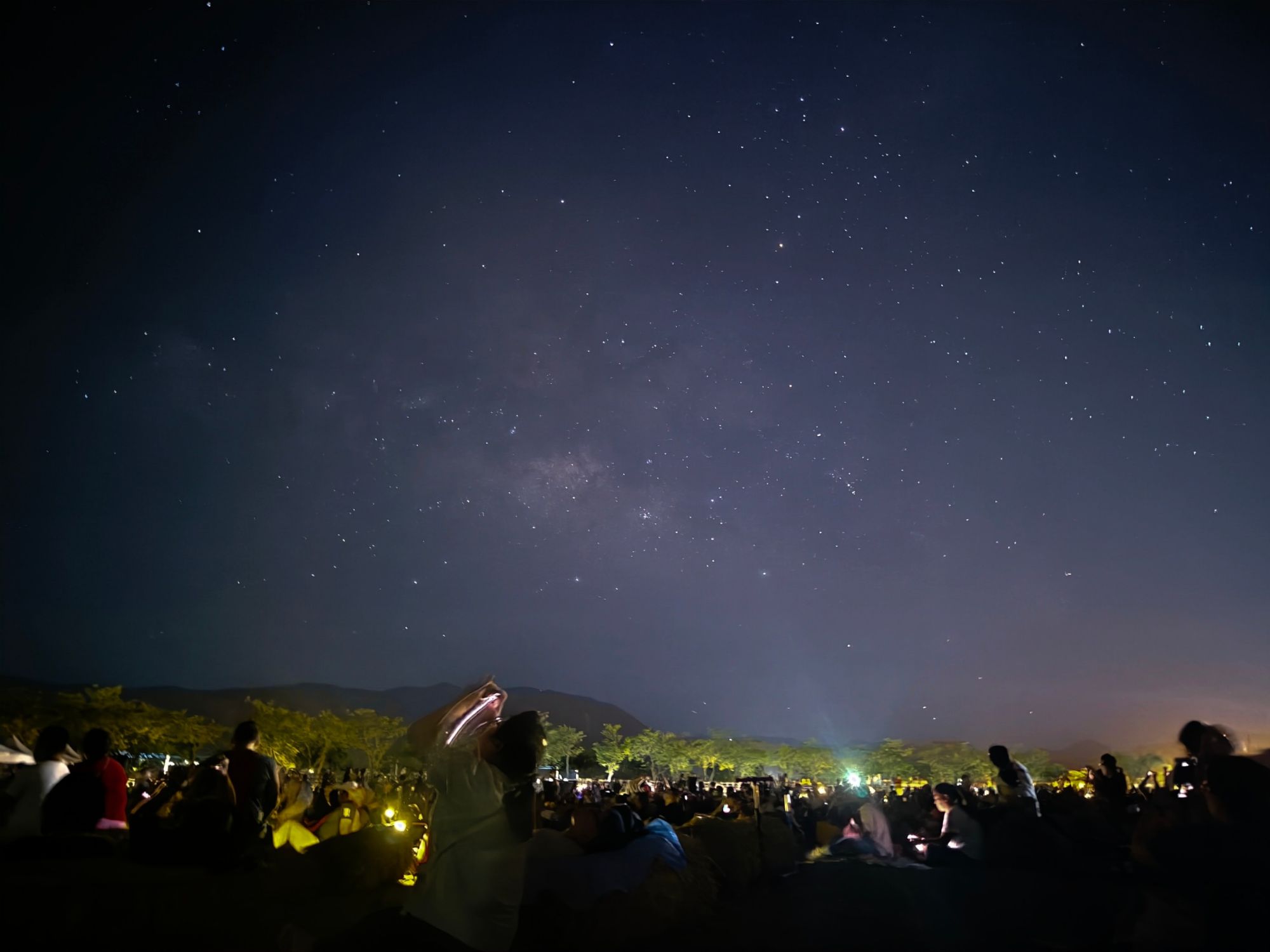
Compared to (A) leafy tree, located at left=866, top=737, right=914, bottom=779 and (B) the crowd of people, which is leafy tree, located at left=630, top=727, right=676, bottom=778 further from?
(B) the crowd of people

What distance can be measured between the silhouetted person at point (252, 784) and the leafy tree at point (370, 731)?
66.6 meters

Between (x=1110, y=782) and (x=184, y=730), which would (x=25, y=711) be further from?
(x=1110, y=782)

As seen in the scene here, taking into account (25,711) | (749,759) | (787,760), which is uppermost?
(25,711)

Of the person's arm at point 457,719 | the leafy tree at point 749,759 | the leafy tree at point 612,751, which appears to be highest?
the person's arm at point 457,719

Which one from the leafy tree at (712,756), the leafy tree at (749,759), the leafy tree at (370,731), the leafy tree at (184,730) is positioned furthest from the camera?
the leafy tree at (749,759)

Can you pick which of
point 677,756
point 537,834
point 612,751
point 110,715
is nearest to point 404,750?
point 537,834

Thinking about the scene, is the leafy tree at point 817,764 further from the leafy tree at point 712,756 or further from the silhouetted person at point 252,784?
the silhouetted person at point 252,784

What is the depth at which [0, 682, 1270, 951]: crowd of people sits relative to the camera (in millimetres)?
3666

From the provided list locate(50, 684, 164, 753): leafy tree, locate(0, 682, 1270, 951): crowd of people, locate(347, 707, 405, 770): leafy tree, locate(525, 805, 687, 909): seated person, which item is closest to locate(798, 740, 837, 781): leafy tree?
locate(347, 707, 405, 770): leafy tree

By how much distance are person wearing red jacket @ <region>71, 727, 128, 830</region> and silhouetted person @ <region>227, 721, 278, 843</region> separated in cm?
83

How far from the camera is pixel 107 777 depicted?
19.1 feet

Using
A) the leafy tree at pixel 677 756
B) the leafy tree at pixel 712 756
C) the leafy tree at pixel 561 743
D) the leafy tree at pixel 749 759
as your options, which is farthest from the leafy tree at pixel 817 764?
the leafy tree at pixel 561 743

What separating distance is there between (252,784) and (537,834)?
2625 mm

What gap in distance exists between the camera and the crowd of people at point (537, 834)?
3.67 metres
